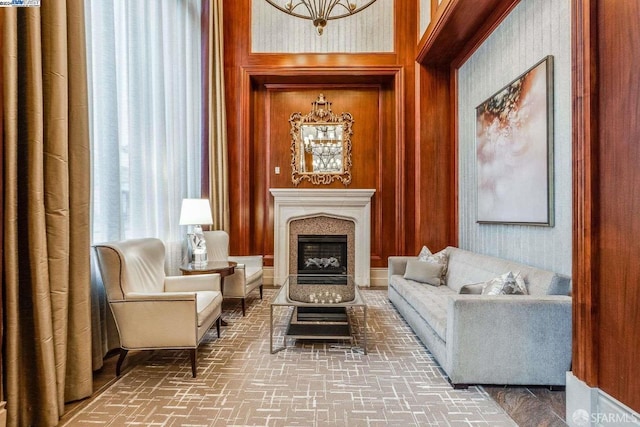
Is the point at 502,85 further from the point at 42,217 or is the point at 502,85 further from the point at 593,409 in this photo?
the point at 42,217

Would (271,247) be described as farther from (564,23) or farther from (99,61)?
(564,23)

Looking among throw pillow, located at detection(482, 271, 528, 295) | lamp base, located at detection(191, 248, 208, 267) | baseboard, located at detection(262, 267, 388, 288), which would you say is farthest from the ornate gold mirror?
throw pillow, located at detection(482, 271, 528, 295)

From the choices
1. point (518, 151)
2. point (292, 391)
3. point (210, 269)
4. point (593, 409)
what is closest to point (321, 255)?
point (210, 269)

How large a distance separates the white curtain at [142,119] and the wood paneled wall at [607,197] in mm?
3150

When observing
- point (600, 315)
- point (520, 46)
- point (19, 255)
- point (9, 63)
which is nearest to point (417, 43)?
point (520, 46)

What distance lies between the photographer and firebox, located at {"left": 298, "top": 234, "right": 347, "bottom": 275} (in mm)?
5582

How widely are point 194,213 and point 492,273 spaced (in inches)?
117

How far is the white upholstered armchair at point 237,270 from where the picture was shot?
389 centimetres

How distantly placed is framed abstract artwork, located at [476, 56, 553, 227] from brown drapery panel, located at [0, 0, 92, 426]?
11.2ft

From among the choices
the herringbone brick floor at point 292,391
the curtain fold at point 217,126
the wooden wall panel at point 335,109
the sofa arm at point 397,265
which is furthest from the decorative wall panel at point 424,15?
the herringbone brick floor at point 292,391

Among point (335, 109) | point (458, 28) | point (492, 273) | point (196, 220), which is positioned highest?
point (458, 28)

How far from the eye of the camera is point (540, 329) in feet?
7.27

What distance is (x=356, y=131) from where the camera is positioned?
18.3 ft

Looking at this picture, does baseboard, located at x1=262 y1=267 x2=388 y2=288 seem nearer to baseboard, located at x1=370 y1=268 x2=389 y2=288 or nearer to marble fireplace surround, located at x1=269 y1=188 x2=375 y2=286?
baseboard, located at x1=370 y1=268 x2=389 y2=288
